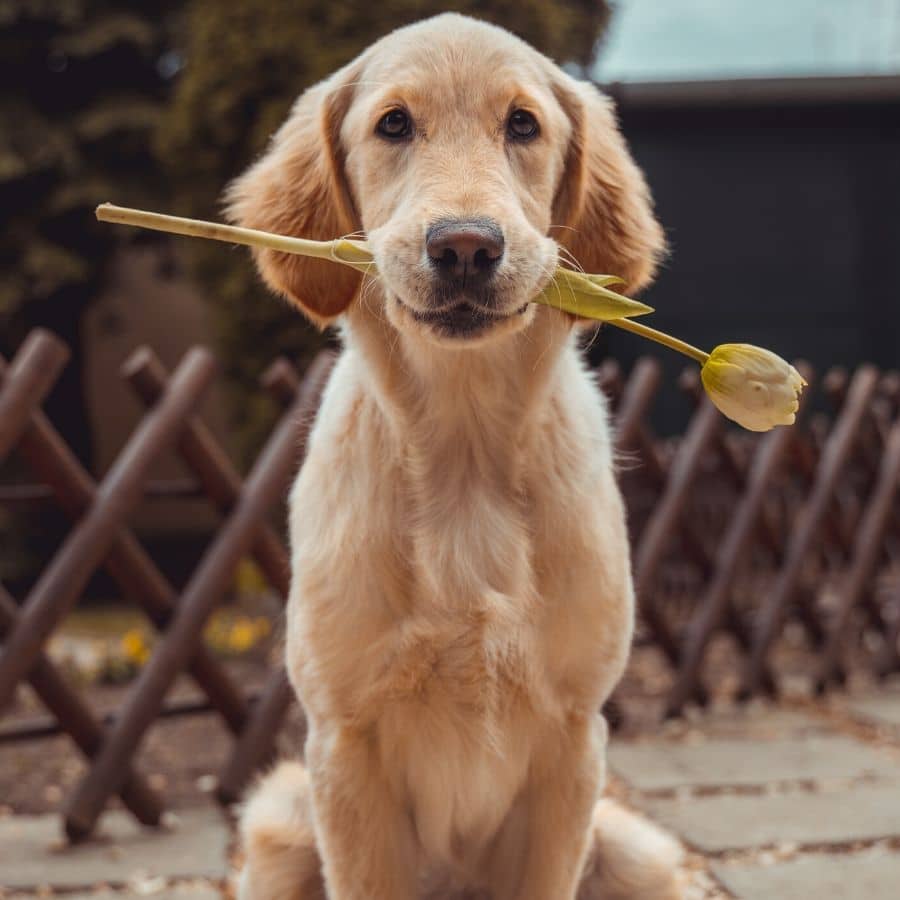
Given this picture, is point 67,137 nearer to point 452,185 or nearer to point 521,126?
point 521,126

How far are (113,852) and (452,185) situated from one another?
Result: 230 centimetres

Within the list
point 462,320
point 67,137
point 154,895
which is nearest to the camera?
point 462,320

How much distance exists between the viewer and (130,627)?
8.35 m

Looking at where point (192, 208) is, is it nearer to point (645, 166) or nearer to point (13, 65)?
point (13, 65)

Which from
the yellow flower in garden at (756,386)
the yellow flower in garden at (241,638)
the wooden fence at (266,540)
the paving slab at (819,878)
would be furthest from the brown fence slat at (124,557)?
the yellow flower in garden at (756,386)

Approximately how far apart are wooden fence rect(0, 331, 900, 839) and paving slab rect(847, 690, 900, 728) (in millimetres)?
179

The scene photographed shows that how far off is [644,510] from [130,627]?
3929 mm

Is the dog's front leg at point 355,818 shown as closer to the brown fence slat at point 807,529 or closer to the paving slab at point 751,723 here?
the paving slab at point 751,723

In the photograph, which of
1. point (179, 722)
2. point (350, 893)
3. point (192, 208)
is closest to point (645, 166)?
point (192, 208)

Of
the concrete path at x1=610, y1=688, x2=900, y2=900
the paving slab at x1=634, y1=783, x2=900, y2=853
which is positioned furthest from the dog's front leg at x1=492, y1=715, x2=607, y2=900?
the paving slab at x1=634, y1=783, x2=900, y2=853

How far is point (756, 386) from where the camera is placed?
1753 millimetres

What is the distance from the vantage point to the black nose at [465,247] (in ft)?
5.91

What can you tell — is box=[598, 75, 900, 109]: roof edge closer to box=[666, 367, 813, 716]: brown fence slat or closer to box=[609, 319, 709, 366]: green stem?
box=[666, 367, 813, 716]: brown fence slat

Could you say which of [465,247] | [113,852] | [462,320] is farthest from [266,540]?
[465,247]
